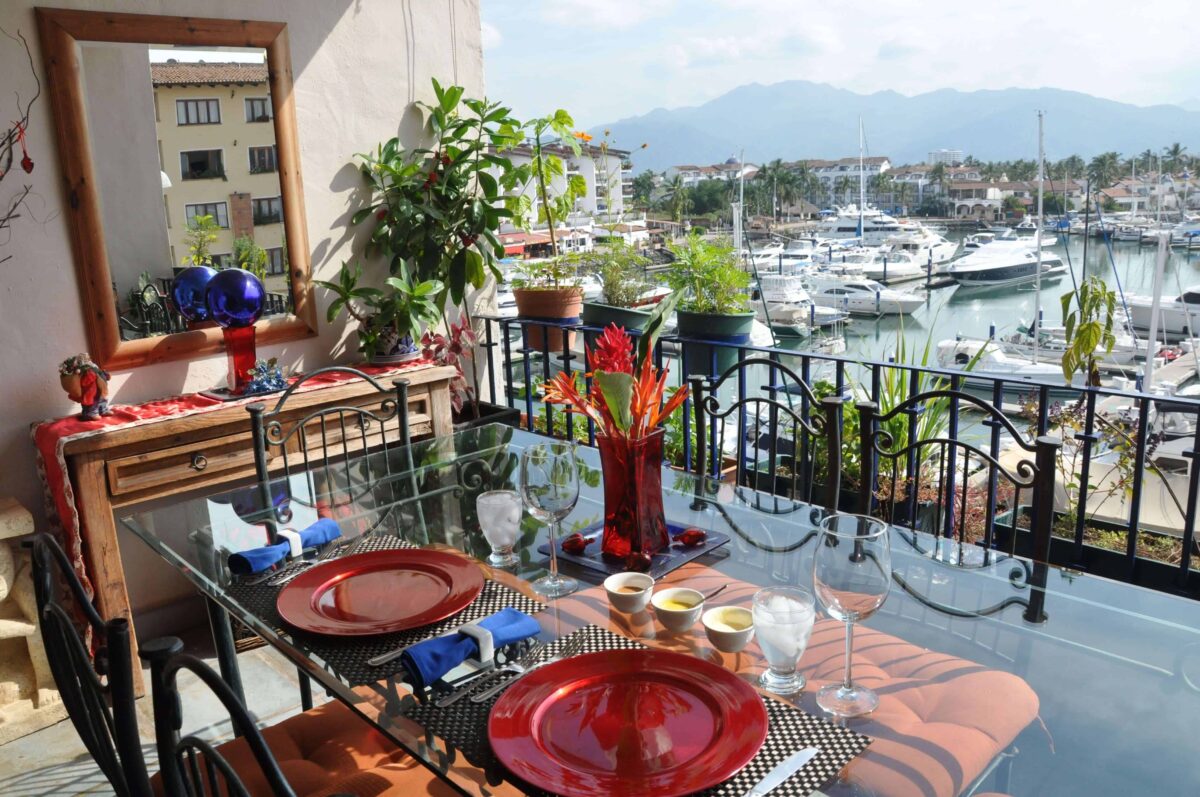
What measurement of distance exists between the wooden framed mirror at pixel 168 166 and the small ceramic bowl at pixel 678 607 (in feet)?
7.46

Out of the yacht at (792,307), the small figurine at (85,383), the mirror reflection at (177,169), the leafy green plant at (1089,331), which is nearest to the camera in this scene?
the small figurine at (85,383)

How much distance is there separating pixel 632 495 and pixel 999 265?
11449 millimetres

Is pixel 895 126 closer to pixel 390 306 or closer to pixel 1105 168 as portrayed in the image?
pixel 1105 168

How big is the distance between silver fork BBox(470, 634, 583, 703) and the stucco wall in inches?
89.7

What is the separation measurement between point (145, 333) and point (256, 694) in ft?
4.05

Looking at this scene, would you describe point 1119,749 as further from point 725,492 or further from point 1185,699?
point 725,492

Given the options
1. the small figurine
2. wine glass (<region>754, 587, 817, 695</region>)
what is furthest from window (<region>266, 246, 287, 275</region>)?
wine glass (<region>754, 587, 817, 695</region>)

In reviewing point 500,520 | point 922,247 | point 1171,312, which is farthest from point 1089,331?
point 1171,312

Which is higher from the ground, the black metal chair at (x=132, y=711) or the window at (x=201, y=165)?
the window at (x=201, y=165)

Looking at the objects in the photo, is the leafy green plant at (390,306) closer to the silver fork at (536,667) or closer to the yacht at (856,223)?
the silver fork at (536,667)

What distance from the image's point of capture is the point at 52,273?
2652 mm

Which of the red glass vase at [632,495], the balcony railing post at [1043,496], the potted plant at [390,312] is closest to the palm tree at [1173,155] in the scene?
the potted plant at [390,312]

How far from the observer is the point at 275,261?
3109 mm

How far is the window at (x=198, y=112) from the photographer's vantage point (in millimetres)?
2852
